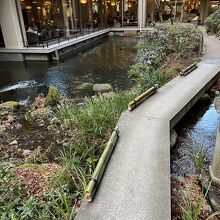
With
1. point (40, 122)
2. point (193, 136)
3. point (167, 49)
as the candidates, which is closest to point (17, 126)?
point (40, 122)

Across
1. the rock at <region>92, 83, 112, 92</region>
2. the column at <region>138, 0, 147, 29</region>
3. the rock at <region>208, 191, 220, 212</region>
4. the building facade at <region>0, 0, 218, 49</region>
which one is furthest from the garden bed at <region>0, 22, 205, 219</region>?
the column at <region>138, 0, 147, 29</region>

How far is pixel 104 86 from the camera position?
884cm

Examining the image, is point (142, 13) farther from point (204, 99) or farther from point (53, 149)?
point (53, 149)

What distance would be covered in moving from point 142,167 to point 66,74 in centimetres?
851

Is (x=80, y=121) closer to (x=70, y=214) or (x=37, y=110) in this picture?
(x=70, y=214)

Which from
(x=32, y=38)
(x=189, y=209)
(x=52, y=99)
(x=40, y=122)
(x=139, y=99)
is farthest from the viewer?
(x=32, y=38)

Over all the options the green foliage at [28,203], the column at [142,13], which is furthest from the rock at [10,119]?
the column at [142,13]

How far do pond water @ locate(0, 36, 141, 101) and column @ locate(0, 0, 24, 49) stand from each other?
49.2 inches

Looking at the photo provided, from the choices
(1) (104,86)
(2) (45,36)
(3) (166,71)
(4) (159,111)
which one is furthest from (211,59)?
(2) (45,36)

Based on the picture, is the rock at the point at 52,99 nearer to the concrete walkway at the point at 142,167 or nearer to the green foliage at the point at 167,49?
the green foliage at the point at 167,49

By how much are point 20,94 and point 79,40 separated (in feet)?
29.4

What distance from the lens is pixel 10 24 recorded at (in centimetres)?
1308

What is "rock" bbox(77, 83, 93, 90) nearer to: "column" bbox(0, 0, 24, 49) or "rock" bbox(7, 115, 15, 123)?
"rock" bbox(7, 115, 15, 123)

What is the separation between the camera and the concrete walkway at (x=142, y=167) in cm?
266
